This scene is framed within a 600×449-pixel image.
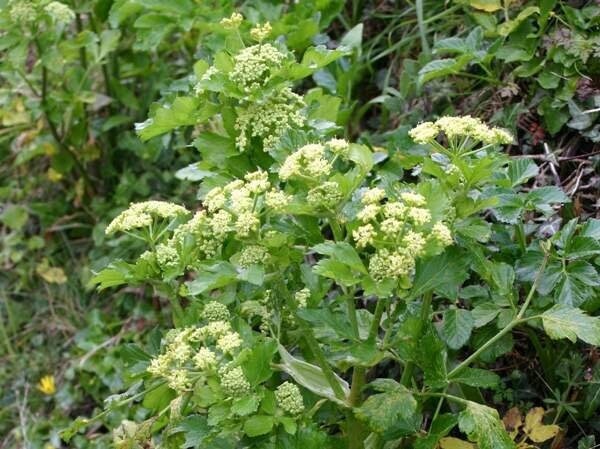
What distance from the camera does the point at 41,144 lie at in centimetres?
343

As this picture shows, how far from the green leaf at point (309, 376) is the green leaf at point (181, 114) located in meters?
0.51

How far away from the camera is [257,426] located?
5.26 ft

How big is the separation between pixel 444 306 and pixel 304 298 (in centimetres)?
58

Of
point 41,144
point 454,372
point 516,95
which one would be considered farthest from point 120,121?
point 454,372

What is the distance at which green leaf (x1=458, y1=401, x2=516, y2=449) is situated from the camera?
1.57 m

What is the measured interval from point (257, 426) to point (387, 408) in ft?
0.76

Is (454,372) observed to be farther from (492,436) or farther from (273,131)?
(273,131)

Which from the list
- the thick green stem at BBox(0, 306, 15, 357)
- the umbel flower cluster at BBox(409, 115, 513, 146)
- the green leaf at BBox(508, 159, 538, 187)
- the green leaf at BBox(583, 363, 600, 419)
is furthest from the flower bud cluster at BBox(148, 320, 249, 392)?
the thick green stem at BBox(0, 306, 15, 357)

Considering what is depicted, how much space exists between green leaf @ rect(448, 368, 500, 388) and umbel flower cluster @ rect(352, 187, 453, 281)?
0.88 ft

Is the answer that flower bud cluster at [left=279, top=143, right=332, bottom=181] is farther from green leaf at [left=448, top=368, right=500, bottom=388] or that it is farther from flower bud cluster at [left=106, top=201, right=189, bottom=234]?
green leaf at [left=448, top=368, right=500, bottom=388]

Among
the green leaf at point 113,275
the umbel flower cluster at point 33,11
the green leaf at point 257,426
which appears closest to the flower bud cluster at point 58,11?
the umbel flower cluster at point 33,11

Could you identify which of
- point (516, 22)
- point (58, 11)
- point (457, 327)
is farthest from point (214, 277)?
point (58, 11)

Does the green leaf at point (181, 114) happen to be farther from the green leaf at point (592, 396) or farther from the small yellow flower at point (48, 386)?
the small yellow flower at point (48, 386)

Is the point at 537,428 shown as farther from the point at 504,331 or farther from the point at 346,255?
the point at 346,255
